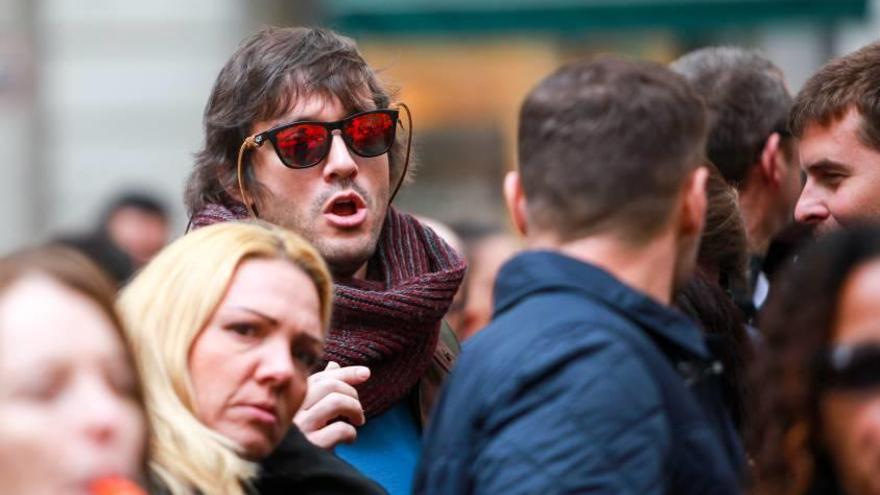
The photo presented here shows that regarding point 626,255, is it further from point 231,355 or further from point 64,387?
point 64,387

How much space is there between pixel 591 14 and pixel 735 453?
35.5ft

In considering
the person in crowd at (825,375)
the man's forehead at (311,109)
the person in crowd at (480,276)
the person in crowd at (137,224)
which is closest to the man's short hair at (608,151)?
the person in crowd at (825,375)

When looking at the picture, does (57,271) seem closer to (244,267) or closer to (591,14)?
(244,267)

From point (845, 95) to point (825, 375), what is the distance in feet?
5.87

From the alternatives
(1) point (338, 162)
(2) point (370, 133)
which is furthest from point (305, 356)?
(2) point (370, 133)

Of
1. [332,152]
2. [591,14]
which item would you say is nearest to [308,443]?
[332,152]

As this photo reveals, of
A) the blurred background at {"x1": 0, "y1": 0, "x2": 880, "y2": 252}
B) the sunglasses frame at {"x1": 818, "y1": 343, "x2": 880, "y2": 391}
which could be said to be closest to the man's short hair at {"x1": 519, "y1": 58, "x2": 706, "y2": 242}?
the sunglasses frame at {"x1": 818, "y1": 343, "x2": 880, "y2": 391}

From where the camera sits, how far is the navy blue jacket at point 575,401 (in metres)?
2.83

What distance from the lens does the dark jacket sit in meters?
3.30

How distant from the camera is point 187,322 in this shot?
324cm

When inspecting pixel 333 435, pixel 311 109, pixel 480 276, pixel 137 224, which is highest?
pixel 311 109

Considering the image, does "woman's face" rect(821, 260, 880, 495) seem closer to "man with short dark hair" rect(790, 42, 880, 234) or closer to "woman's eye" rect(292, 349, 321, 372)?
"woman's eye" rect(292, 349, 321, 372)

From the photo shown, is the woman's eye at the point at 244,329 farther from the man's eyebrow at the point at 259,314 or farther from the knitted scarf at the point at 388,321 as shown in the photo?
the knitted scarf at the point at 388,321

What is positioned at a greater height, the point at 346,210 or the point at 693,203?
the point at 693,203
